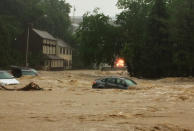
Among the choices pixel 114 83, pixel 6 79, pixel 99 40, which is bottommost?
pixel 114 83

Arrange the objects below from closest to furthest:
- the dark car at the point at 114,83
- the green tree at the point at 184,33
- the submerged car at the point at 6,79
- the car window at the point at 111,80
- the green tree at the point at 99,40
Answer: the dark car at the point at 114,83, the car window at the point at 111,80, the submerged car at the point at 6,79, the green tree at the point at 184,33, the green tree at the point at 99,40

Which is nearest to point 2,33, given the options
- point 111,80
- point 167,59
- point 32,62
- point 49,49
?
point 32,62

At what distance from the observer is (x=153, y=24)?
60562mm

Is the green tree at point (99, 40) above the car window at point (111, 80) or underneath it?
above

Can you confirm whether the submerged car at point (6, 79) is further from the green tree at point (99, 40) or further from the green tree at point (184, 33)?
the green tree at point (99, 40)

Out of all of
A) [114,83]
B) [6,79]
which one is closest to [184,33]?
[114,83]

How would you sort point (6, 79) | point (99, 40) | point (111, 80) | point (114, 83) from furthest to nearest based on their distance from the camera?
point (99, 40) → point (6, 79) → point (111, 80) → point (114, 83)

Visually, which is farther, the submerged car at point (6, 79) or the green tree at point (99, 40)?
the green tree at point (99, 40)

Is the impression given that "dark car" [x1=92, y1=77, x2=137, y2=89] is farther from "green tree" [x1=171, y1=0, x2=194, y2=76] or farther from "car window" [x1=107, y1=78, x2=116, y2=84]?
"green tree" [x1=171, y1=0, x2=194, y2=76]

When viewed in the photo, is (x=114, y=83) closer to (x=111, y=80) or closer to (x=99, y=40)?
(x=111, y=80)

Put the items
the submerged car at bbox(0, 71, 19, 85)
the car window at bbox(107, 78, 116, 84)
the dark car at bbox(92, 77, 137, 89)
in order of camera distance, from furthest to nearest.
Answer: the submerged car at bbox(0, 71, 19, 85), the car window at bbox(107, 78, 116, 84), the dark car at bbox(92, 77, 137, 89)

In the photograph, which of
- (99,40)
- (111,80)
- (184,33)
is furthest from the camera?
(99,40)

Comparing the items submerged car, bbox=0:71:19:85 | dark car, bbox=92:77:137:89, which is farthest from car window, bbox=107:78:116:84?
submerged car, bbox=0:71:19:85

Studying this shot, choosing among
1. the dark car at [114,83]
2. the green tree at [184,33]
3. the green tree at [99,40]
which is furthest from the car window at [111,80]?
the green tree at [99,40]
